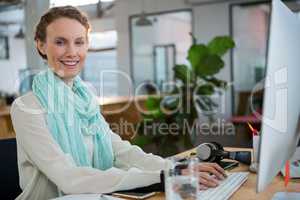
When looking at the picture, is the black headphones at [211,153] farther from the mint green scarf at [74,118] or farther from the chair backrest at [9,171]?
the chair backrest at [9,171]

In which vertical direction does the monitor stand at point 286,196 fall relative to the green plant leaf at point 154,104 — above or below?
above

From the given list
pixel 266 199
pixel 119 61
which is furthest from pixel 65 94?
pixel 119 61

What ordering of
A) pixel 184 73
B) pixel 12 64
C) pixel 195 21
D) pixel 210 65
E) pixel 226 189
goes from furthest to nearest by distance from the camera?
pixel 12 64 → pixel 195 21 → pixel 184 73 → pixel 210 65 → pixel 226 189

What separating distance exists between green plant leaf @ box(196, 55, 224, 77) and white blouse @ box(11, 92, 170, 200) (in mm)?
2501

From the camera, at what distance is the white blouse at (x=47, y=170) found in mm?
1162

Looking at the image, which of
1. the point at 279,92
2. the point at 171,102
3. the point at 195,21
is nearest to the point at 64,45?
the point at 279,92

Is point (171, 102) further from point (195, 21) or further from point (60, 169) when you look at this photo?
point (195, 21)

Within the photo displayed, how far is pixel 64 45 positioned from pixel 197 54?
240cm

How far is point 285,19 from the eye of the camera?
0.82m

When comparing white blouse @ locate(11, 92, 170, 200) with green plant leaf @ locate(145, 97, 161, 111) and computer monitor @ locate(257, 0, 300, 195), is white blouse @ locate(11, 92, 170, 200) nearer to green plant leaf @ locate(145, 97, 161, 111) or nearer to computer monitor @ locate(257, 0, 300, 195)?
computer monitor @ locate(257, 0, 300, 195)

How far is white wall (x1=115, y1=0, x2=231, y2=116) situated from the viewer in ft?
22.2

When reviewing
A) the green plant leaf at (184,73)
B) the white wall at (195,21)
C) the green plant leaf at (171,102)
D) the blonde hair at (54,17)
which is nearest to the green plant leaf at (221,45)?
the green plant leaf at (184,73)

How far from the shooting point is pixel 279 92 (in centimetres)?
81

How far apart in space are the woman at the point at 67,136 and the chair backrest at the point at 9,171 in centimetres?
13
